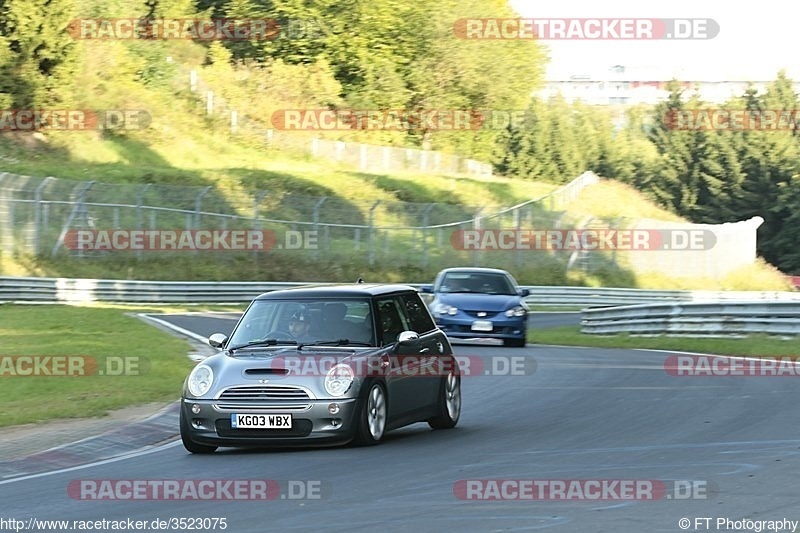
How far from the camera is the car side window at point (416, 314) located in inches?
523

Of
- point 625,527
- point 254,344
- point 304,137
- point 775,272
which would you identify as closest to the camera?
point 625,527

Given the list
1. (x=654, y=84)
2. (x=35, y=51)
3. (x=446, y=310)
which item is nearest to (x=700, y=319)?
(x=446, y=310)

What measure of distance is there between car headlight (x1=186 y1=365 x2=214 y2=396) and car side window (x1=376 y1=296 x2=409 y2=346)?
1625 mm

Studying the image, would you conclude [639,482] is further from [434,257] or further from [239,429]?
[434,257]

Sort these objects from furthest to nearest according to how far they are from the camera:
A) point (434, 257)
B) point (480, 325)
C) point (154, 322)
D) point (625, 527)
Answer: point (434, 257) → point (154, 322) → point (480, 325) → point (625, 527)

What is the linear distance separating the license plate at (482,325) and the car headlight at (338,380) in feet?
45.5

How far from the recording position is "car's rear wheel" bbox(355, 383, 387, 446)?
11578 millimetres

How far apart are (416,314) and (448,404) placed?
3.01 feet

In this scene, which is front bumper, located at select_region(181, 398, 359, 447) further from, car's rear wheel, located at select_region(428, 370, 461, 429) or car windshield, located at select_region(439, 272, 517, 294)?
car windshield, located at select_region(439, 272, 517, 294)

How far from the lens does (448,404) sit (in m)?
13.4

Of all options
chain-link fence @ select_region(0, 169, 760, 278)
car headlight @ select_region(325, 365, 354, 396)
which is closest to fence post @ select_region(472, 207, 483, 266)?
chain-link fence @ select_region(0, 169, 760, 278)

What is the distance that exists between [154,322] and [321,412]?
62.9 ft

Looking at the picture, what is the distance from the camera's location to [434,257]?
52.4m

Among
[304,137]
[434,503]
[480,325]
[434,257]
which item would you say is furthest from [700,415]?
[304,137]
